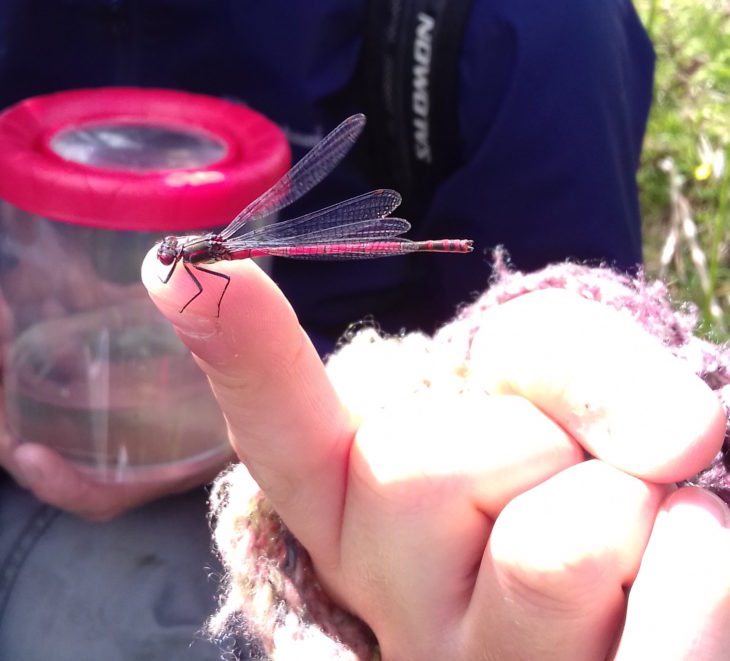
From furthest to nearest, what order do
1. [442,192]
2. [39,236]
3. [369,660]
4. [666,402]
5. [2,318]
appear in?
Result: [442,192]
[2,318]
[39,236]
[369,660]
[666,402]

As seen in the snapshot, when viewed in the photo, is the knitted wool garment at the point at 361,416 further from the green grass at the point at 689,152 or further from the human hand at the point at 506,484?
the green grass at the point at 689,152

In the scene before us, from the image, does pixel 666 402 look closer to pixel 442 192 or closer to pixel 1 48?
pixel 442 192

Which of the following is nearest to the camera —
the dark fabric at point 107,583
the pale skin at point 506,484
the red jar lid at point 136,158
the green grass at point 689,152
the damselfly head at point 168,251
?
the pale skin at point 506,484

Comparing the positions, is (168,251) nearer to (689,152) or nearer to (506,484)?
(506,484)

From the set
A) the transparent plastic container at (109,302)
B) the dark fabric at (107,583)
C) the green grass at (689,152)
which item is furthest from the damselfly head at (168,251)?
the green grass at (689,152)

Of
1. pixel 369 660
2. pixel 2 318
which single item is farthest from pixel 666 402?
pixel 2 318

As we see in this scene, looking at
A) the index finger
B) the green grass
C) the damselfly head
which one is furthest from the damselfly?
the green grass

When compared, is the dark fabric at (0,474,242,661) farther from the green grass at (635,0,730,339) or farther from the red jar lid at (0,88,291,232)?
the green grass at (635,0,730,339)
